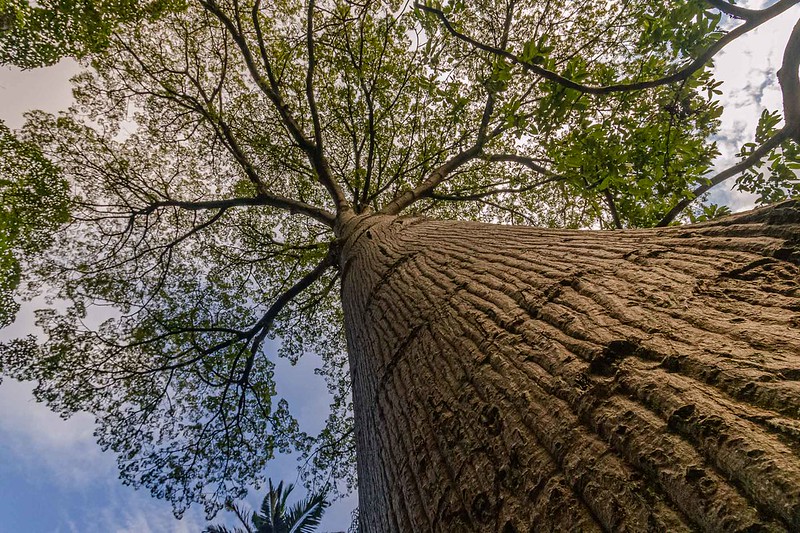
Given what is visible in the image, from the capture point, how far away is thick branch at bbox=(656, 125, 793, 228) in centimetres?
253

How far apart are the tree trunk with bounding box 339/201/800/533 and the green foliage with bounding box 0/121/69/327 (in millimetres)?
6696

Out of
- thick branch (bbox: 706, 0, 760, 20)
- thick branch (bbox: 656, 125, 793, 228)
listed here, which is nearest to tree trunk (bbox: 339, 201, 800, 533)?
thick branch (bbox: 656, 125, 793, 228)

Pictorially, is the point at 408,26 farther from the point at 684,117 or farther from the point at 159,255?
the point at 159,255

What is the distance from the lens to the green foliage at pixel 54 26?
5.23 m

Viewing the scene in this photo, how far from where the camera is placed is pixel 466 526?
97 centimetres

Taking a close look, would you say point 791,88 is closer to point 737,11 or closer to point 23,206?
point 737,11

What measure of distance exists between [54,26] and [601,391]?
25.8 feet

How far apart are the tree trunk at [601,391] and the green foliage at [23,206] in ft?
22.0

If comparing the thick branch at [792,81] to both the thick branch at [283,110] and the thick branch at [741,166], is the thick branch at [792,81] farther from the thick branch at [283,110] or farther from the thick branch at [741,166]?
the thick branch at [283,110]

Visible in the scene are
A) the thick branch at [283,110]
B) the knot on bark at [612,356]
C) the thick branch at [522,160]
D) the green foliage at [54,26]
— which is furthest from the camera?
the thick branch at [522,160]

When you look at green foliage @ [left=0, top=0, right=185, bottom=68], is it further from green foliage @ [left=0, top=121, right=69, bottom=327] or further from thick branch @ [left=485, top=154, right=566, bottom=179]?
thick branch @ [left=485, top=154, right=566, bottom=179]

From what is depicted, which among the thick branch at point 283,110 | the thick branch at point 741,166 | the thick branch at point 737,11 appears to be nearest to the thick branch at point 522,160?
the thick branch at point 283,110

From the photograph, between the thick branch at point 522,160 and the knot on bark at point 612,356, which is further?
the thick branch at point 522,160

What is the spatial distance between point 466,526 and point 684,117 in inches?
156
